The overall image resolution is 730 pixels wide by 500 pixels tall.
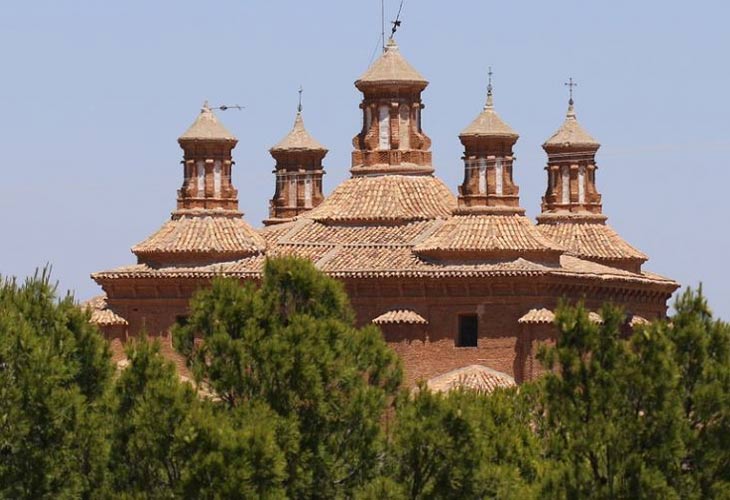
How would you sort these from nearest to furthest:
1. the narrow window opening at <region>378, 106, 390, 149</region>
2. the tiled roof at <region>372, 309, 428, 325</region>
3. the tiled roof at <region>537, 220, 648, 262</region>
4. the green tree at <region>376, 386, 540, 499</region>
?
the green tree at <region>376, 386, 540, 499</region> < the tiled roof at <region>372, 309, 428, 325</region> < the narrow window opening at <region>378, 106, 390, 149</region> < the tiled roof at <region>537, 220, 648, 262</region>

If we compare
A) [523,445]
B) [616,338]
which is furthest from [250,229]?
[616,338]

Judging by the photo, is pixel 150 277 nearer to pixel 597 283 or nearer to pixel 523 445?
pixel 597 283

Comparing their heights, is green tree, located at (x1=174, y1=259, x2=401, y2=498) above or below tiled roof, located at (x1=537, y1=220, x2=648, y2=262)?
below

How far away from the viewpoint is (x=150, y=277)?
8831 centimetres

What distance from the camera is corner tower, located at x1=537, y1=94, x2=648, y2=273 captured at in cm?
9369

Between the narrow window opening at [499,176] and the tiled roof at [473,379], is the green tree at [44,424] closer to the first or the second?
the tiled roof at [473,379]

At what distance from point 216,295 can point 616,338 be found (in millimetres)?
6848

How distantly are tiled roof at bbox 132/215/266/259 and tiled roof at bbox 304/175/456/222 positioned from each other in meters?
2.12

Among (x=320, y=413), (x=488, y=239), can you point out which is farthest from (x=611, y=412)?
(x=488, y=239)

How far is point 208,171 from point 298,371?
25439 millimetres

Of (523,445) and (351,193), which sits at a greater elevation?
(351,193)

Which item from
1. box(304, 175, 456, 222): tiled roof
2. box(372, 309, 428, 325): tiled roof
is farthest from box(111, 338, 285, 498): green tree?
box(304, 175, 456, 222): tiled roof

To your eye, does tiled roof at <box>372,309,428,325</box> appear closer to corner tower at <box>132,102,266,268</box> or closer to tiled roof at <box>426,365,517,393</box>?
tiled roof at <box>426,365,517,393</box>

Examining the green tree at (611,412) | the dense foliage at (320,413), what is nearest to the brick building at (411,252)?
the dense foliage at (320,413)
